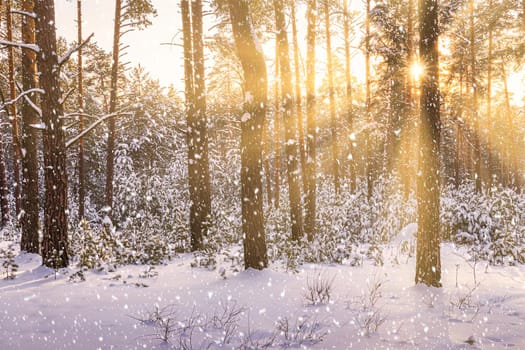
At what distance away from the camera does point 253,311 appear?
473cm

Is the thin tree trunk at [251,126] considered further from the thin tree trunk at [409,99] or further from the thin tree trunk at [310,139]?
the thin tree trunk at [409,99]

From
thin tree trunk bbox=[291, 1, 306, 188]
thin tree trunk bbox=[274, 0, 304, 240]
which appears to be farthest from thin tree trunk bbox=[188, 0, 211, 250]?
thin tree trunk bbox=[291, 1, 306, 188]

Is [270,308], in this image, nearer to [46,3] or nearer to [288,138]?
[288,138]

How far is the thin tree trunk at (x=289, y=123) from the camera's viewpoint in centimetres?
1005

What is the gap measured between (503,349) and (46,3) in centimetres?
904

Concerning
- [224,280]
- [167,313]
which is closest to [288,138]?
[224,280]

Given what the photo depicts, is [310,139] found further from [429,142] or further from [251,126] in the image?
[429,142]

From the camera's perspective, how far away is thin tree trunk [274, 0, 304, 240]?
10.1 m

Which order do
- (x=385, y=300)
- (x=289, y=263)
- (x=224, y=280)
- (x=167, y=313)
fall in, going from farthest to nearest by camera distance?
1. (x=289, y=263)
2. (x=224, y=280)
3. (x=385, y=300)
4. (x=167, y=313)

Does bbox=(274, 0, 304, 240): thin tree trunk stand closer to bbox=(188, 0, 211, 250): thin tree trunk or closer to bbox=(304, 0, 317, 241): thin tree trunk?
bbox=(304, 0, 317, 241): thin tree trunk

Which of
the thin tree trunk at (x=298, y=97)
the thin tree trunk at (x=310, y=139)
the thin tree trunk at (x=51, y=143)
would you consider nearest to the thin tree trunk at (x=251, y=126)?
the thin tree trunk at (x=51, y=143)

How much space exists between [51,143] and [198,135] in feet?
12.9

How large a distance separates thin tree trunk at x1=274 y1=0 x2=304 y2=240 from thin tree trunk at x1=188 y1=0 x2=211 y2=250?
2.34 metres

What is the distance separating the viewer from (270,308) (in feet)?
15.9
